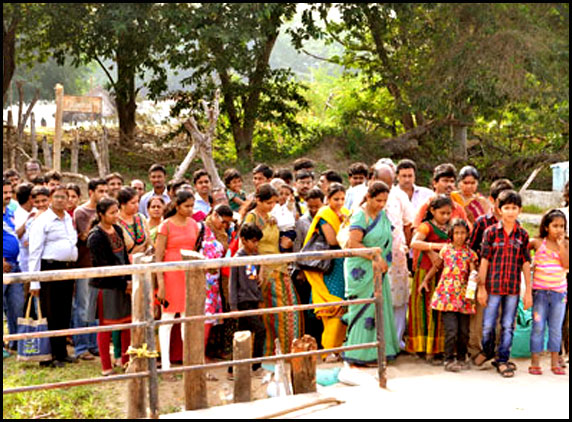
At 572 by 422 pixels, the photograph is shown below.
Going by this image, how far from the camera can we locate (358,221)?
544cm

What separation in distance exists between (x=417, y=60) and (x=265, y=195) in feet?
43.3

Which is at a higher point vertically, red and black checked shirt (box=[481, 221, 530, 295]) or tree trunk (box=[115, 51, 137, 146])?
tree trunk (box=[115, 51, 137, 146])

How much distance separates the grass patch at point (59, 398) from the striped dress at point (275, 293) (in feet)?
4.36

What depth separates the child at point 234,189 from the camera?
7.12m

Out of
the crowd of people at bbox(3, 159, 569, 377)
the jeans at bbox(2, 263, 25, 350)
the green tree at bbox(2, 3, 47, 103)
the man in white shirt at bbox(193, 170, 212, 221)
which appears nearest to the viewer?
the crowd of people at bbox(3, 159, 569, 377)

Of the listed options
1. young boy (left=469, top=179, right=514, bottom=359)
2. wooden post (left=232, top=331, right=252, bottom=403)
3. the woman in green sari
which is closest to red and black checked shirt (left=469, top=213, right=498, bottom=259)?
young boy (left=469, top=179, right=514, bottom=359)

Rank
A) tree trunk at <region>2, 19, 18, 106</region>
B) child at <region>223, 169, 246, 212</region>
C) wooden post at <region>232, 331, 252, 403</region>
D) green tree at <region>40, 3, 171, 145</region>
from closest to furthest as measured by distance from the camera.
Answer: wooden post at <region>232, 331, 252, 403</region>, child at <region>223, 169, 246, 212</region>, green tree at <region>40, 3, 171, 145</region>, tree trunk at <region>2, 19, 18, 106</region>

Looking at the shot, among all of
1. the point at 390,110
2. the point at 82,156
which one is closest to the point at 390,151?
the point at 390,110

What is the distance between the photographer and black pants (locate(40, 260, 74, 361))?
237 inches

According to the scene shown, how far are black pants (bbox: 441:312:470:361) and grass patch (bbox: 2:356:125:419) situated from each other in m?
2.50

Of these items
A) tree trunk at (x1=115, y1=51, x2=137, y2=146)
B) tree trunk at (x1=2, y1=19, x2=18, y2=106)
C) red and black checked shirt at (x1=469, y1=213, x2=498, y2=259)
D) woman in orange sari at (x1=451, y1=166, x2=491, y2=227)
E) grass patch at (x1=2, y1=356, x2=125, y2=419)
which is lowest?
grass patch at (x1=2, y1=356, x2=125, y2=419)

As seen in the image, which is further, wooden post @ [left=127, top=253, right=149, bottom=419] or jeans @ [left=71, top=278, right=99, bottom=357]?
jeans @ [left=71, top=278, right=99, bottom=357]

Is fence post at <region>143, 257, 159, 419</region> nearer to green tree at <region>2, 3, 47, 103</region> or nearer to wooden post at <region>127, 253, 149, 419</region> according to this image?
wooden post at <region>127, 253, 149, 419</region>

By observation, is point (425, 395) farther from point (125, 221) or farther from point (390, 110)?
point (390, 110)
